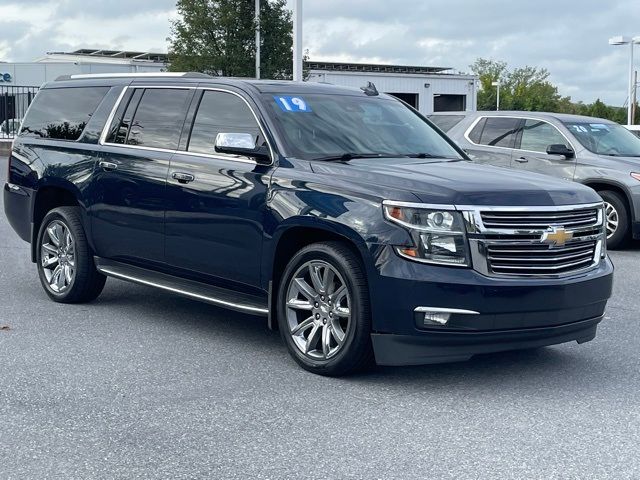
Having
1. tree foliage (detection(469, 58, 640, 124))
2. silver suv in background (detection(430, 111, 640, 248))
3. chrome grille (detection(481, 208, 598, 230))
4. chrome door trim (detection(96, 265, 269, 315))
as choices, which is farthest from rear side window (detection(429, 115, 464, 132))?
tree foliage (detection(469, 58, 640, 124))

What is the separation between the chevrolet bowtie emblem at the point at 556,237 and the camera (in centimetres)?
593

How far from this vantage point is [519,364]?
6.62m

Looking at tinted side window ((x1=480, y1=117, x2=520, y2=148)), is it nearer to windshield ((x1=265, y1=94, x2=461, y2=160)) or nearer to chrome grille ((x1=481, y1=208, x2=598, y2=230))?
windshield ((x1=265, y1=94, x2=461, y2=160))

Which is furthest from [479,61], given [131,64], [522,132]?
[522,132]

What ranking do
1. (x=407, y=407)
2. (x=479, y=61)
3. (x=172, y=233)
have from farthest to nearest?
(x=479, y=61), (x=172, y=233), (x=407, y=407)

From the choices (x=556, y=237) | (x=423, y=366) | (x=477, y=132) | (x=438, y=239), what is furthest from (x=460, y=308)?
(x=477, y=132)

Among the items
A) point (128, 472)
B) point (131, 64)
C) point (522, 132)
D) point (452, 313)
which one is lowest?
point (128, 472)

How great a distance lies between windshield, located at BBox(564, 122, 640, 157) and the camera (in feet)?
44.0

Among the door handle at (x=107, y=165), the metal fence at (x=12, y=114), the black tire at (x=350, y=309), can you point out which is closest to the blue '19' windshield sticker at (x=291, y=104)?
the black tire at (x=350, y=309)

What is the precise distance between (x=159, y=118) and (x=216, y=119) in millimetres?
641

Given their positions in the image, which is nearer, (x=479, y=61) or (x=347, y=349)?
(x=347, y=349)

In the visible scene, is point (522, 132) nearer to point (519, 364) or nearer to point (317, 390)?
point (519, 364)

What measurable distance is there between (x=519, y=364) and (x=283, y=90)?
2.49 metres

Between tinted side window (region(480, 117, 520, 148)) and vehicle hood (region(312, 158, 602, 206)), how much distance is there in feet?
24.5
